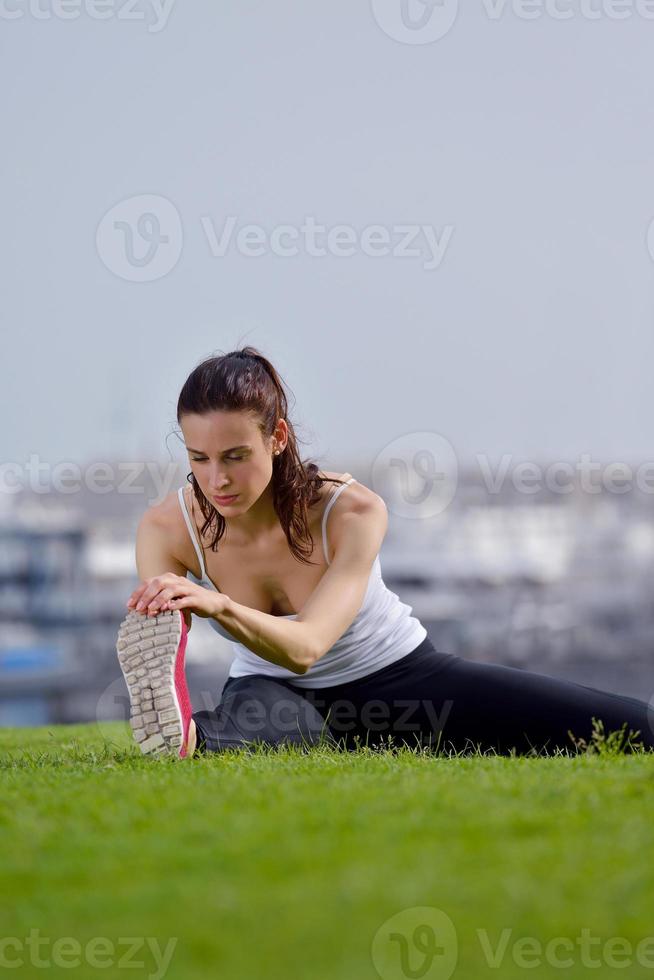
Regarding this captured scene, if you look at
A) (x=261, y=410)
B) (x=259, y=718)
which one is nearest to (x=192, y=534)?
(x=261, y=410)

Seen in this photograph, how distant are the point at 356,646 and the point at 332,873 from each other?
7.96 feet

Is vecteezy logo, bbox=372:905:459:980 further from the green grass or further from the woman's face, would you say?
the woman's face

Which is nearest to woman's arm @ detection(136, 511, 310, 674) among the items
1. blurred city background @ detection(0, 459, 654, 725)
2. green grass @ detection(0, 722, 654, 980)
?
green grass @ detection(0, 722, 654, 980)

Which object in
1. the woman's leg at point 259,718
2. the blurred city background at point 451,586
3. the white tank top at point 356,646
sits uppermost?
the white tank top at point 356,646

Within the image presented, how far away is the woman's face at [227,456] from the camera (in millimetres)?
3961

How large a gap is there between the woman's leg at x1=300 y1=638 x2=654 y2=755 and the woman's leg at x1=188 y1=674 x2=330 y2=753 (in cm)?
9

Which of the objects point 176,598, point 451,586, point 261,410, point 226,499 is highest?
point 261,410

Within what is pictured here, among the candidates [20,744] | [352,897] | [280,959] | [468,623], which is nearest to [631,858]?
[352,897]

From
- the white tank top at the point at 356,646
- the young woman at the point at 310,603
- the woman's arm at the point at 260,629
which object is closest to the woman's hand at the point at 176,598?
the woman's arm at the point at 260,629

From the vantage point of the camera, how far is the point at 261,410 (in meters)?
4.07

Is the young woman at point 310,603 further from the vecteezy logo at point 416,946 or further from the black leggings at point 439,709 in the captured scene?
the vecteezy logo at point 416,946

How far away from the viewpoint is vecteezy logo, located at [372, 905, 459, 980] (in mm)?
1609

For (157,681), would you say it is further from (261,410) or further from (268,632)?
(261,410)

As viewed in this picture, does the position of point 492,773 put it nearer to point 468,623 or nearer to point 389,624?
point 389,624
